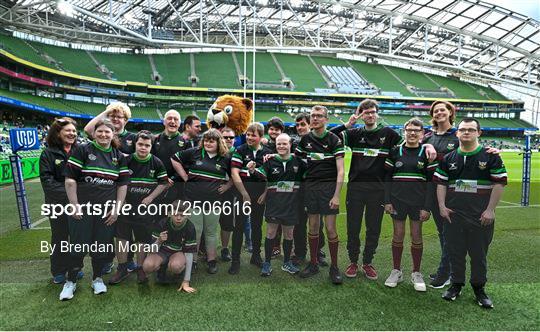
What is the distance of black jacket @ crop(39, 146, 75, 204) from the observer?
3.17 metres

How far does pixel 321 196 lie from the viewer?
133 inches

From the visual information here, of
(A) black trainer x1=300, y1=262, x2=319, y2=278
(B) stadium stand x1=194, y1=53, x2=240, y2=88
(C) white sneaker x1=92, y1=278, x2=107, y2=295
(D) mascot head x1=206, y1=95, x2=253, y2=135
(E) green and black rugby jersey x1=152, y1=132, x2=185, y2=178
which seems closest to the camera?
(C) white sneaker x1=92, y1=278, x2=107, y2=295

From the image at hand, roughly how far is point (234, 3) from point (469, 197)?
30.2 m

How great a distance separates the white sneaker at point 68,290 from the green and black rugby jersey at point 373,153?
295cm

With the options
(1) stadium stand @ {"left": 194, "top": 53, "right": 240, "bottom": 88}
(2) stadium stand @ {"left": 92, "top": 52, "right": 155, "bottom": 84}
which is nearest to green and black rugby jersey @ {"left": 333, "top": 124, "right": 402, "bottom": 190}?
(1) stadium stand @ {"left": 194, "top": 53, "right": 240, "bottom": 88}

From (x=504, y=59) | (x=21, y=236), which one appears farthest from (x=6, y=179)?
(x=504, y=59)

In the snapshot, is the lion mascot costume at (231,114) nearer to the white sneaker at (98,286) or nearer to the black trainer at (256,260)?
the black trainer at (256,260)

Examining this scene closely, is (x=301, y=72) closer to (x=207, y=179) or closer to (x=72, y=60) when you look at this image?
(x=72, y=60)

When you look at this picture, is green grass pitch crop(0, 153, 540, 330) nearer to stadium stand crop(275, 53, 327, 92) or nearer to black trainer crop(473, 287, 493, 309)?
black trainer crop(473, 287, 493, 309)

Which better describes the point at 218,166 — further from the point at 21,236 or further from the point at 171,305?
the point at 21,236

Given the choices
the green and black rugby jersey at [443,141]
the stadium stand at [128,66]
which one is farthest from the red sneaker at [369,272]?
the stadium stand at [128,66]

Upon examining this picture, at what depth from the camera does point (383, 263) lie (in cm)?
385

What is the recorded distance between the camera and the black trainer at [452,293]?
2.96 metres

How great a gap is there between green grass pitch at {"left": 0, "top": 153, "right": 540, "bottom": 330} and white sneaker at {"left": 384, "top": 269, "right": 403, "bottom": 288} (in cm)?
5
